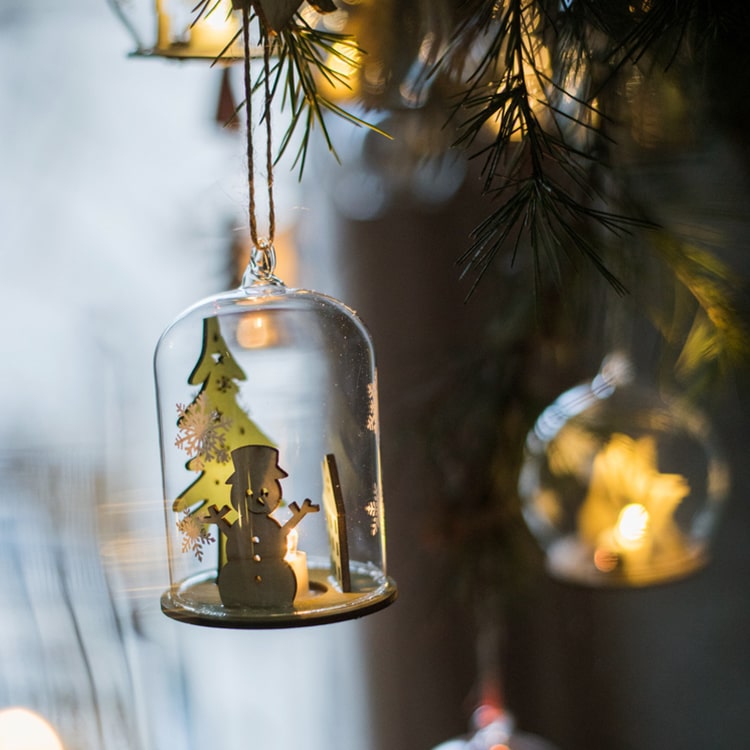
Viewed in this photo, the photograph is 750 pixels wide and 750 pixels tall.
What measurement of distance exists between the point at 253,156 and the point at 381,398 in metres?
0.86

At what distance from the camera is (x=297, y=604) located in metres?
Result: 0.53

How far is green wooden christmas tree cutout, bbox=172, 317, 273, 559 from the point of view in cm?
57

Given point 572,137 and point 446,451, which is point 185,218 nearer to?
point 446,451

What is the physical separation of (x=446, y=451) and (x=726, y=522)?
1.86 ft

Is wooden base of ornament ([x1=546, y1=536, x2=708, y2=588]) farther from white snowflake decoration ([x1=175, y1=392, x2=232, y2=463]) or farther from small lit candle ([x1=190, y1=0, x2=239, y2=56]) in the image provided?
small lit candle ([x1=190, y1=0, x2=239, y2=56])

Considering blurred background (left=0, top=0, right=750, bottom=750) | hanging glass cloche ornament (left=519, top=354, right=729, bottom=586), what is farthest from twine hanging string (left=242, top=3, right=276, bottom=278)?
hanging glass cloche ornament (left=519, top=354, right=729, bottom=586)

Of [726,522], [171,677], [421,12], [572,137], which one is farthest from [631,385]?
[171,677]

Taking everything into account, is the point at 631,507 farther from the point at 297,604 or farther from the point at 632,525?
the point at 297,604

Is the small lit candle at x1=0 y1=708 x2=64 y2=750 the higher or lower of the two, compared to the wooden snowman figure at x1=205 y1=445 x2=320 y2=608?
lower

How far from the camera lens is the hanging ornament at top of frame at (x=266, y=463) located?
524mm

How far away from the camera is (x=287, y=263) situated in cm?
128

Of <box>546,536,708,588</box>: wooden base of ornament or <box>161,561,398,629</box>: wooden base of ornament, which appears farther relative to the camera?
<box>546,536,708,588</box>: wooden base of ornament

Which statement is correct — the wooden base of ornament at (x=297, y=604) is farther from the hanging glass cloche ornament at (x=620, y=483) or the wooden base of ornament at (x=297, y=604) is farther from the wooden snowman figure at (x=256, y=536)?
the hanging glass cloche ornament at (x=620, y=483)

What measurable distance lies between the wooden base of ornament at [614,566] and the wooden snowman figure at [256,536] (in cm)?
44
